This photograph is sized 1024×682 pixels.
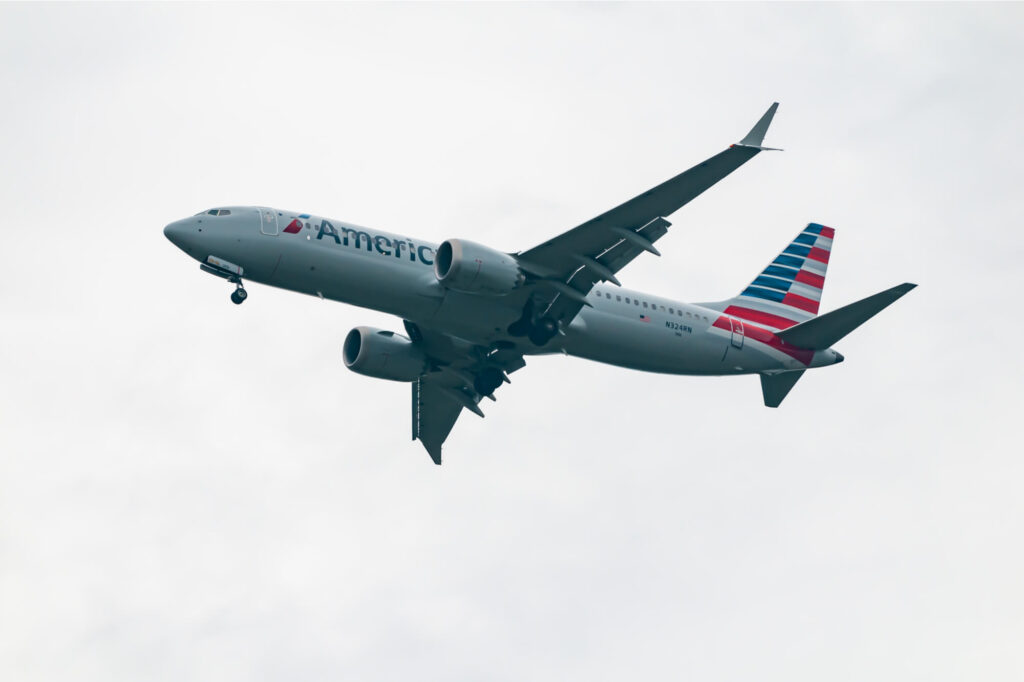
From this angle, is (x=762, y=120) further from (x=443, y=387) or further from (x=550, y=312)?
(x=443, y=387)

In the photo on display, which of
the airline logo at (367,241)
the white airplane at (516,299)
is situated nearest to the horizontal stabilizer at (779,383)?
the white airplane at (516,299)

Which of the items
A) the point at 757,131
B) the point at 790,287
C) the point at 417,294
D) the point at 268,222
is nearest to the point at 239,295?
the point at 268,222

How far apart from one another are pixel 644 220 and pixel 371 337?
1291 cm

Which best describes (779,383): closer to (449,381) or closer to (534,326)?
(534,326)

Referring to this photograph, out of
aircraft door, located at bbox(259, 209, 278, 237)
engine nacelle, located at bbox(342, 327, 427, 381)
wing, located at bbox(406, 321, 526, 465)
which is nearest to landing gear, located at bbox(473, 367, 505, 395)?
wing, located at bbox(406, 321, 526, 465)

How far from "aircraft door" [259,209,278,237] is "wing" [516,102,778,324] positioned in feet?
26.8

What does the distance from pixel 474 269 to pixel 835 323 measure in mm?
14398

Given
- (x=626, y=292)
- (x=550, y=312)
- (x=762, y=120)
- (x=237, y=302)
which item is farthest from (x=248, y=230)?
(x=762, y=120)

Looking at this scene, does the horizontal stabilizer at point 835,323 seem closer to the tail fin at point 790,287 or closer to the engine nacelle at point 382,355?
the tail fin at point 790,287

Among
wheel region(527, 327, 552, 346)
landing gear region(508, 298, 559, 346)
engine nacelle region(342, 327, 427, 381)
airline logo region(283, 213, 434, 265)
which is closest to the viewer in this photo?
airline logo region(283, 213, 434, 265)

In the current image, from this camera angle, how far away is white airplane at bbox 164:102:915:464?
42469 millimetres

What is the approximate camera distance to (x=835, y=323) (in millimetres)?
48031

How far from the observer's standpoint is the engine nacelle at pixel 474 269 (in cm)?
4216

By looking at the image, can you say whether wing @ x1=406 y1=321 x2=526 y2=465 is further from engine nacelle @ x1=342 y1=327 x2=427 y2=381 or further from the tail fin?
the tail fin
